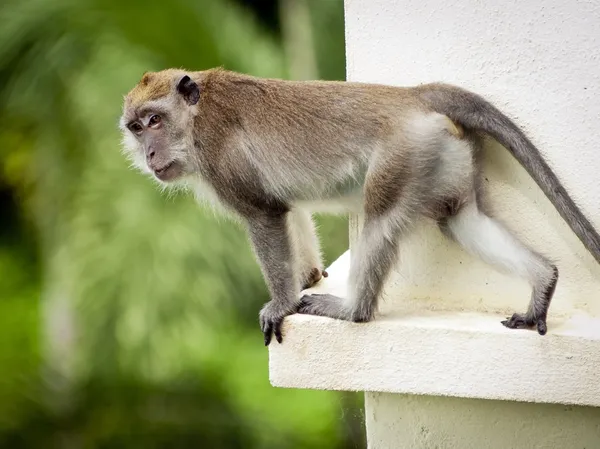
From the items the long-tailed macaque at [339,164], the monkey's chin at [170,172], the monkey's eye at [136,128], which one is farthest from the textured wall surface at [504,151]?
the monkey's eye at [136,128]

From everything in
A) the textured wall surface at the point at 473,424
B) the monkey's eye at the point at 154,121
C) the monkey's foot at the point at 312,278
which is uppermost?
the monkey's eye at the point at 154,121

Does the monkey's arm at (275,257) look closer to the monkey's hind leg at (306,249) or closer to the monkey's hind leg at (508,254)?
the monkey's hind leg at (306,249)

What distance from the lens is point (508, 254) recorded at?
3486mm

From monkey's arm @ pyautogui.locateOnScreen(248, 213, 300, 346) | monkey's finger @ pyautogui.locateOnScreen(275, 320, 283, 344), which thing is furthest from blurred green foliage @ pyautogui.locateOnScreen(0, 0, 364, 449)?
monkey's finger @ pyautogui.locateOnScreen(275, 320, 283, 344)

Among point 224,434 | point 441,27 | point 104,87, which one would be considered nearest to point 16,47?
point 104,87

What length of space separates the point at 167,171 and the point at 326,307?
35.6 inches

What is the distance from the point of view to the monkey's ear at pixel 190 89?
12.6ft

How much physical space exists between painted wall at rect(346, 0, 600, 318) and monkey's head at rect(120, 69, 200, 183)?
695mm

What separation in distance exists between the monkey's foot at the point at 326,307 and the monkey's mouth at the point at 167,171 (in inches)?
30.3

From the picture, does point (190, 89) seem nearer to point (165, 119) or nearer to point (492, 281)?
point (165, 119)

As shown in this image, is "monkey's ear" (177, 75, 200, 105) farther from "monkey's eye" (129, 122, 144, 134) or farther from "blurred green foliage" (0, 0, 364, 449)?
"blurred green foliage" (0, 0, 364, 449)

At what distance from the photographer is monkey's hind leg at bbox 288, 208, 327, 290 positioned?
4.13 meters

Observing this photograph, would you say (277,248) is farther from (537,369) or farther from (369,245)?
(537,369)

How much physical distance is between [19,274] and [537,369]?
656 cm
